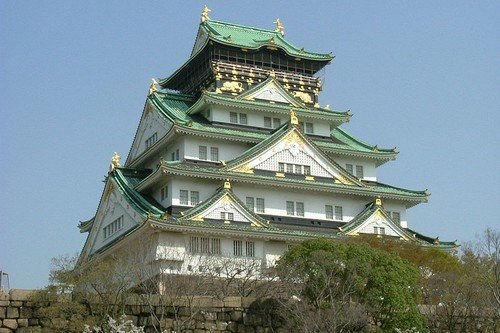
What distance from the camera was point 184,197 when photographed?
50156mm

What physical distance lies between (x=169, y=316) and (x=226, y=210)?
1412 centimetres

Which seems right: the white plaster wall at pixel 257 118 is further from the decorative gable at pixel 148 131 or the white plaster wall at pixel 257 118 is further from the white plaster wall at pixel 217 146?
the decorative gable at pixel 148 131

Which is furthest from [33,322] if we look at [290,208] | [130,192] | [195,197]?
[290,208]

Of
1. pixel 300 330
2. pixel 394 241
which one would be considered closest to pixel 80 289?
pixel 300 330

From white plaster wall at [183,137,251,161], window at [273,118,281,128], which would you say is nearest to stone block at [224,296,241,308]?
white plaster wall at [183,137,251,161]

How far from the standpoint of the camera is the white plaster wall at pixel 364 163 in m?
56.6

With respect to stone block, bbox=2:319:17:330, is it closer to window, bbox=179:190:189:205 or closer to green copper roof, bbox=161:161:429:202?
green copper roof, bbox=161:161:429:202

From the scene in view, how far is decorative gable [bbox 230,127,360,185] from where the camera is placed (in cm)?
5169

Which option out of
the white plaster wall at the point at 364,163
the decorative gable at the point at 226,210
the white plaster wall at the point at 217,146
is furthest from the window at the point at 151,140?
the white plaster wall at the point at 364,163

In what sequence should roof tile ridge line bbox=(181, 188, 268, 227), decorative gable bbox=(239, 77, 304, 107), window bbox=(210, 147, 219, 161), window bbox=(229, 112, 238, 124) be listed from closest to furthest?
1. roof tile ridge line bbox=(181, 188, 268, 227)
2. window bbox=(210, 147, 219, 161)
3. window bbox=(229, 112, 238, 124)
4. decorative gable bbox=(239, 77, 304, 107)

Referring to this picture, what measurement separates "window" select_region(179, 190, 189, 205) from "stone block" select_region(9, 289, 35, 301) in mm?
17155

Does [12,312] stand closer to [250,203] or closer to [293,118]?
[250,203]

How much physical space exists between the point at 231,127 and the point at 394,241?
12846 mm

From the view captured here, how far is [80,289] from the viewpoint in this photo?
35000 millimetres
